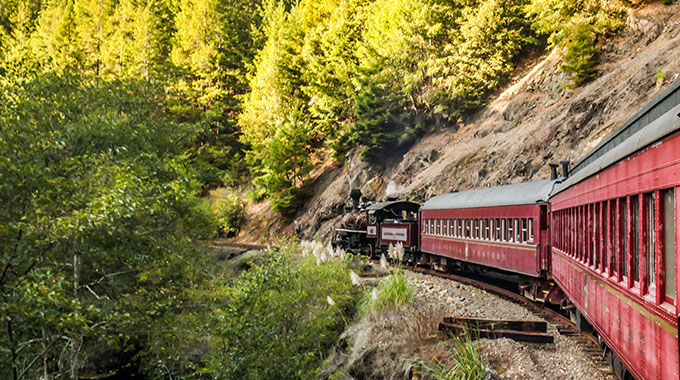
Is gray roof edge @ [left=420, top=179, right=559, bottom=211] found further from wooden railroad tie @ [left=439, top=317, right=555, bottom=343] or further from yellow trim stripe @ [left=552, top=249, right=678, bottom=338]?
yellow trim stripe @ [left=552, top=249, right=678, bottom=338]

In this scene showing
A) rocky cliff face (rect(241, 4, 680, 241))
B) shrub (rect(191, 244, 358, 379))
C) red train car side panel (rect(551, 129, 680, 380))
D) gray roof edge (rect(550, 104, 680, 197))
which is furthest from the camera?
rocky cliff face (rect(241, 4, 680, 241))

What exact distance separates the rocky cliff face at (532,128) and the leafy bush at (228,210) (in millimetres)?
6314

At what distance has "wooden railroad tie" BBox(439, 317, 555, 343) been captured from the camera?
8.08 m

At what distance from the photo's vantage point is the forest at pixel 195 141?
8492 mm

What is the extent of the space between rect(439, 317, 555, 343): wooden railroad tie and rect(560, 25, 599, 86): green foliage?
62.8 feet

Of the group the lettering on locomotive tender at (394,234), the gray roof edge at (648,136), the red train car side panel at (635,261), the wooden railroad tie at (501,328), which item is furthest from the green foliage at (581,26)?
the gray roof edge at (648,136)

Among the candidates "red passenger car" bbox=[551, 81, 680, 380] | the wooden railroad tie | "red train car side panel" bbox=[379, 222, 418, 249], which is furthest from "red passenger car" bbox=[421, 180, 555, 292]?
"red passenger car" bbox=[551, 81, 680, 380]

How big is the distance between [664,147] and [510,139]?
2273cm

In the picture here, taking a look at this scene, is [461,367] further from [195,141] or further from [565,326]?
[195,141]

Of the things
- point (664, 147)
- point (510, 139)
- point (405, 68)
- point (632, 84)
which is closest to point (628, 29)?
point (632, 84)

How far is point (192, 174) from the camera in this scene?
49.8 feet

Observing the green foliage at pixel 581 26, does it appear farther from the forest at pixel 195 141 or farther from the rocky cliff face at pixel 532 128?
the rocky cliff face at pixel 532 128

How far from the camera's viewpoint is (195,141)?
40.2 m

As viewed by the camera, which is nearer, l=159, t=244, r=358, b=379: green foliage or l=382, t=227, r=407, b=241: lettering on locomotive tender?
l=159, t=244, r=358, b=379: green foliage
